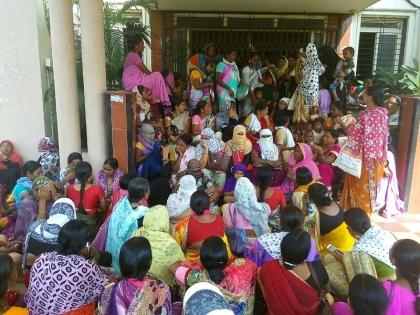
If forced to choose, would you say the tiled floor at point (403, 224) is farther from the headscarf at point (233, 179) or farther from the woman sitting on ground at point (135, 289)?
the woman sitting on ground at point (135, 289)

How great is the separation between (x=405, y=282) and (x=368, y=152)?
256cm

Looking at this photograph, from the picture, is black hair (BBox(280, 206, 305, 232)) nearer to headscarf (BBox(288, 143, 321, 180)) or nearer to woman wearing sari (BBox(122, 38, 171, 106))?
headscarf (BBox(288, 143, 321, 180))

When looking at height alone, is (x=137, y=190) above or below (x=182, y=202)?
above

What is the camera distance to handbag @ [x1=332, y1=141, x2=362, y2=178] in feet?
15.0

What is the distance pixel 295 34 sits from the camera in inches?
356

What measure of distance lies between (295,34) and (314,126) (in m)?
3.91

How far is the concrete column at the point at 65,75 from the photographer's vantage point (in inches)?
187

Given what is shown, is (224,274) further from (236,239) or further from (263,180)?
(263,180)

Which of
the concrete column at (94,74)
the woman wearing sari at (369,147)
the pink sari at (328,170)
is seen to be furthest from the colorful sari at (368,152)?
the concrete column at (94,74)

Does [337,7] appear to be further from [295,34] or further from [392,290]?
[392,290]

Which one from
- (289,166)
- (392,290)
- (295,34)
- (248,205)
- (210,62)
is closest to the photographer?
(392,290)

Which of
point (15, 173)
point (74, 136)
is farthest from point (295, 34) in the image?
point (15, 173)

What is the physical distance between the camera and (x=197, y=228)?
303 cm

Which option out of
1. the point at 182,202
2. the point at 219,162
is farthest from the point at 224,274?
the point at 219,162
